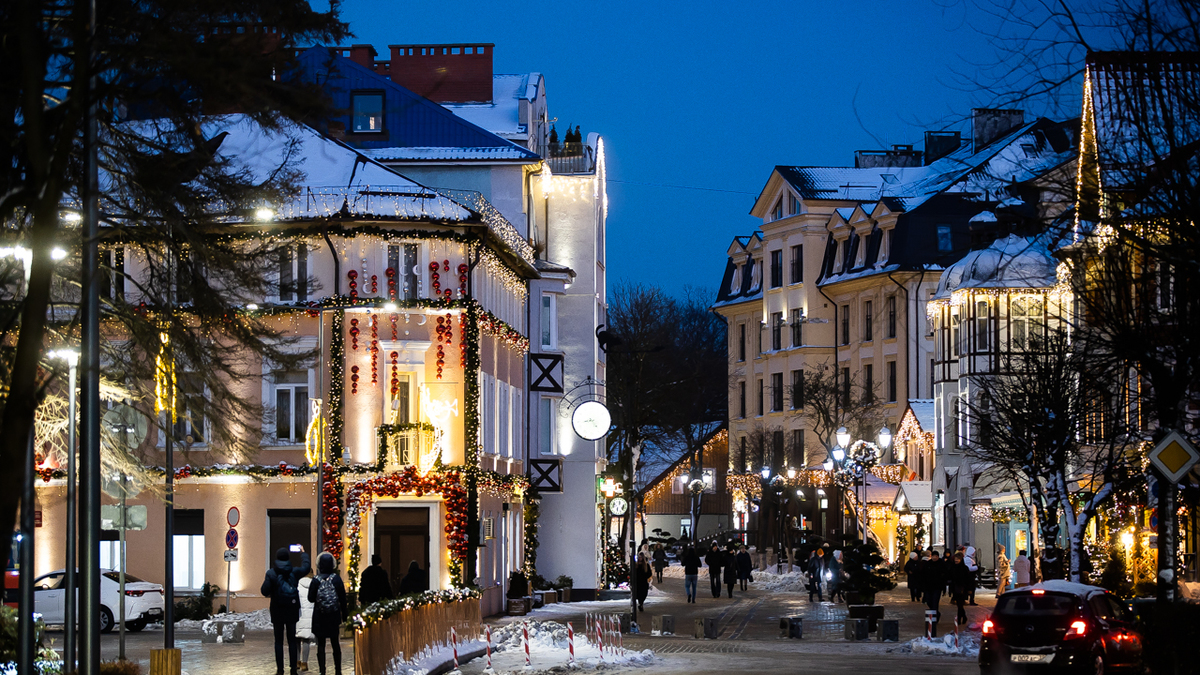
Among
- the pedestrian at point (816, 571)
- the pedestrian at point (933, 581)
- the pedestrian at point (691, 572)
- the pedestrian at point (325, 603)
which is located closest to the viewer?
the pedestrian at point (325, 603)

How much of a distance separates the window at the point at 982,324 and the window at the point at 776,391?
86.5 feet

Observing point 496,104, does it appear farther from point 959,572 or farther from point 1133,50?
point 1133,50

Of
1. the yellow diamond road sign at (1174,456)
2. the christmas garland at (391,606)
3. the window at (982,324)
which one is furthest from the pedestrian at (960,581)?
the yellow diamond road sign at (1174,456)

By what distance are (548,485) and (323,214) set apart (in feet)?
43.9

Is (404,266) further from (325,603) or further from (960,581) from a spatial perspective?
(325,603)

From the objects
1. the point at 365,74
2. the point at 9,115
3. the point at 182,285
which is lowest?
the point at 182,285

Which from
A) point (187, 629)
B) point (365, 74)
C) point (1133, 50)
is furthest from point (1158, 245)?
point (365, 74)

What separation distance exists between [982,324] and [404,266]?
92.5 ft

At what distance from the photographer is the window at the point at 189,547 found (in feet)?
133

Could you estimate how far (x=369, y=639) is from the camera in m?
20.3

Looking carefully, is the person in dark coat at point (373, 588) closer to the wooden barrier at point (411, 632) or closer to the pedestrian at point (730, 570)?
the wooden barrier at point (411, 632)

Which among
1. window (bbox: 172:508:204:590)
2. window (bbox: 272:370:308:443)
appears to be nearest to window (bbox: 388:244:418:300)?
window (bbox: 272:370:308:443)

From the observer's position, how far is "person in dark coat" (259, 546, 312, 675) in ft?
73.6

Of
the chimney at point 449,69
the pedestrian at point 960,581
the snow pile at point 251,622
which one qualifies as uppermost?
the chimney at point 449,69
